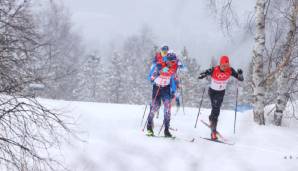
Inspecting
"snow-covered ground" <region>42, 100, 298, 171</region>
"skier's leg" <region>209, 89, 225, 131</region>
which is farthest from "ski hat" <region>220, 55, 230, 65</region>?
"snow-covered ground" <region>42, 100, 298, 171</region>

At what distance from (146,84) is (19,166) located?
5000 cm

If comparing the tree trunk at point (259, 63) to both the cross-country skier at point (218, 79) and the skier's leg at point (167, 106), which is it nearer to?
the cross-country skier at point (218, 79)

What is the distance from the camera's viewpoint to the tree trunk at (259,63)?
11.7m

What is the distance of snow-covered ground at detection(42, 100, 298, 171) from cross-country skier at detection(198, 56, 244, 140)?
65 centimetres

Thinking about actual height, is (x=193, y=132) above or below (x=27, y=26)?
below

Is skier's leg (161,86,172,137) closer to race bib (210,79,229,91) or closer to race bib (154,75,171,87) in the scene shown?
race bib (154,75,171,87)

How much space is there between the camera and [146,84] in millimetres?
57219

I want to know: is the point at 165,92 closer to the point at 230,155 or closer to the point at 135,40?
the point at 230,155

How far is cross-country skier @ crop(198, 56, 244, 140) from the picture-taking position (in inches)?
401

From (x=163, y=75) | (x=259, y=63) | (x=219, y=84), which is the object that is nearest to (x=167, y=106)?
(x=163, y=75)

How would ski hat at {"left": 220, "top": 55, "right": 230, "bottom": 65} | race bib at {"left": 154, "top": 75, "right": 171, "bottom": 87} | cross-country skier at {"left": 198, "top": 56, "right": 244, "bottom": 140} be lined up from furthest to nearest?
race bib at {"left": 154, "top": 75, "right": 171, "bottom": 87} < cross-country skier at {"left": 198, "top": 56, "right": 244, "bottom": 140} < ski hat at {"left": 220, "top": 55, "right": 230, "bottom": 65}

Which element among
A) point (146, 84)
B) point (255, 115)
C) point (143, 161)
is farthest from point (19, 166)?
point (146, 84)

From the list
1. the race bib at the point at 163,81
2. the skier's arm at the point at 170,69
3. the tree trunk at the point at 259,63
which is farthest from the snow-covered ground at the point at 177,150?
the skier's arm at the point at 170,69

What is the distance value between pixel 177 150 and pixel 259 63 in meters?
4.30
